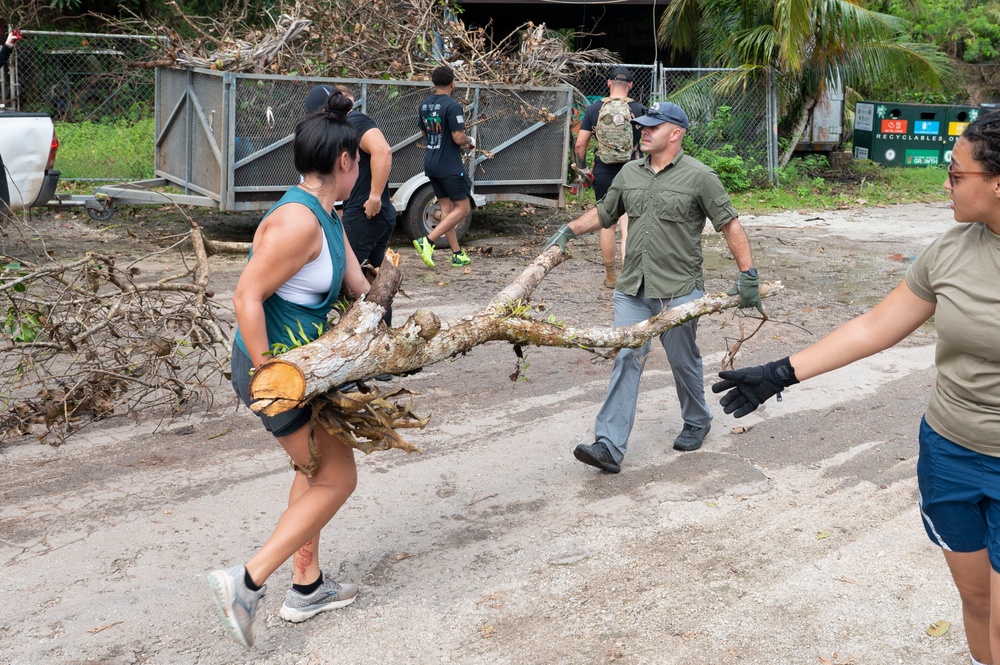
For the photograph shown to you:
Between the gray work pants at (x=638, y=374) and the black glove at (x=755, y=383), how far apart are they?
168 cm

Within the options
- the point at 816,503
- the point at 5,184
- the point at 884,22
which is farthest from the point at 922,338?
the point at 884,22

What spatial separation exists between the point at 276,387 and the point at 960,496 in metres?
2.20

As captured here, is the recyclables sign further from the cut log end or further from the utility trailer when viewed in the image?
the cut log end

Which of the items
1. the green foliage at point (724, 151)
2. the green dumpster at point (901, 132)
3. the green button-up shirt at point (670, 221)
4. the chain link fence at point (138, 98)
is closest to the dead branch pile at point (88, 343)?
the green button-up shirt at point (670, 221)

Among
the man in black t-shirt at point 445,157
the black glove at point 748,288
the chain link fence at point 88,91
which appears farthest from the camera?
the chain link fence at point 88,91

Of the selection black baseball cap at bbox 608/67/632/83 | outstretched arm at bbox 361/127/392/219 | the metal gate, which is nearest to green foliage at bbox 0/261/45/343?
outstretched arm at bbox 361/127/392/219

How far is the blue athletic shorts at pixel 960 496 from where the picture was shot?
2762 millimetres

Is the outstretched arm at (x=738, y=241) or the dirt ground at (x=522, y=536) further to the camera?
the outstretched arm at (x=738, y=241)

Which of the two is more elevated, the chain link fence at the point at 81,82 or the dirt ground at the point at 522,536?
Answer: the chain link fence at the point at 81,82

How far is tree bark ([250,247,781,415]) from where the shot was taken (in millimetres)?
3215

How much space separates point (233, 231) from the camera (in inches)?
453

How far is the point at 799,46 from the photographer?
14773 millimetres

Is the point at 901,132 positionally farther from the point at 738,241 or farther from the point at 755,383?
the point at 755,383

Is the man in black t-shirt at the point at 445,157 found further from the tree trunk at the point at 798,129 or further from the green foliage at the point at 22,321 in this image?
the tree trunk at the point at 798,129
